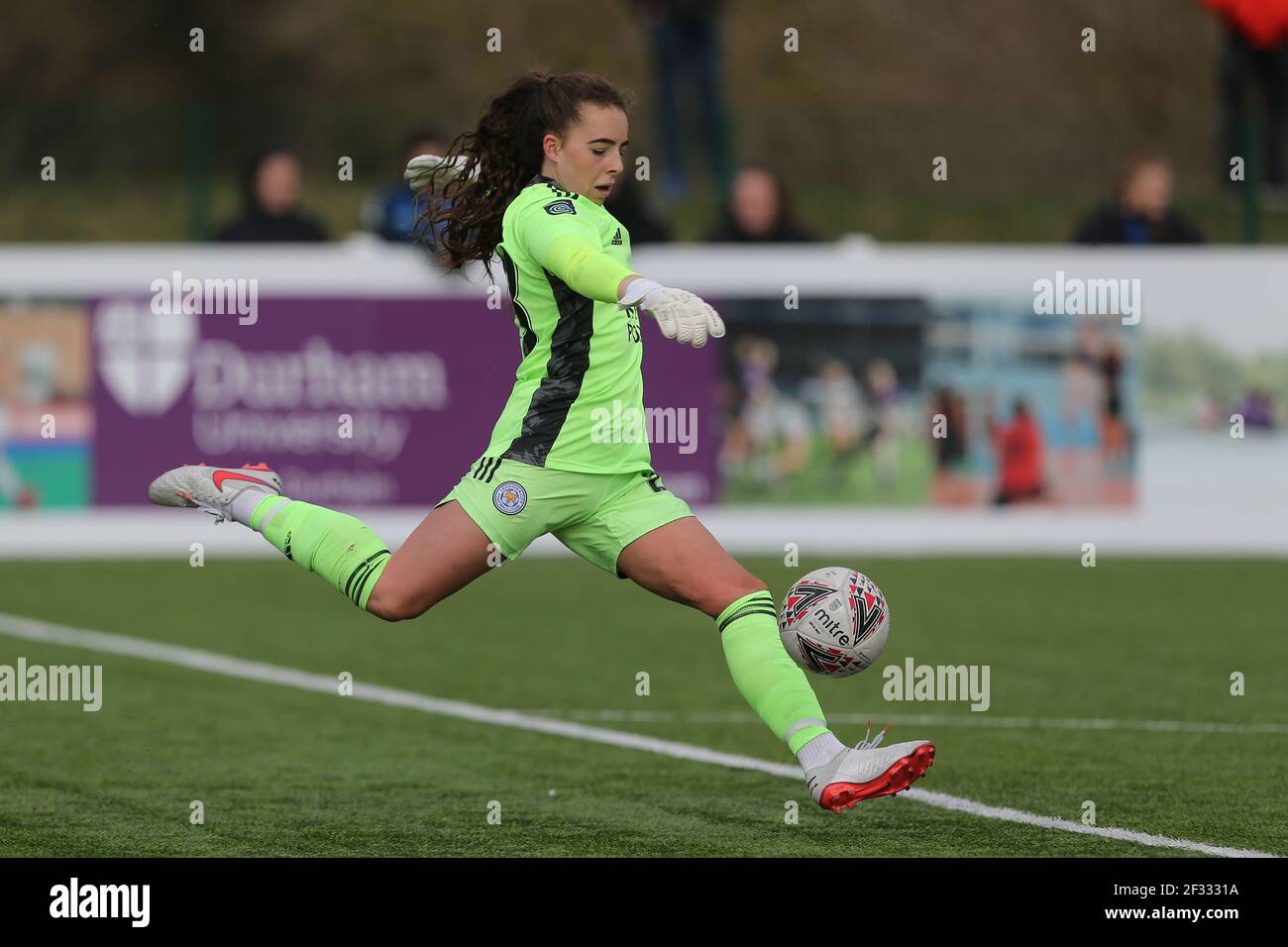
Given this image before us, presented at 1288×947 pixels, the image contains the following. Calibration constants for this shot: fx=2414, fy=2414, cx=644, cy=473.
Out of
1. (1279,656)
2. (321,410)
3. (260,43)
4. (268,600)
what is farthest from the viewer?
(260,43)

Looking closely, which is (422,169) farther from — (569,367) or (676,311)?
(676,311)

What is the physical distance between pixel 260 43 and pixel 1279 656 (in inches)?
912

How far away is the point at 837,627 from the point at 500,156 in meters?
1.74

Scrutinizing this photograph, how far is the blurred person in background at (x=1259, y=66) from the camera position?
1919cm

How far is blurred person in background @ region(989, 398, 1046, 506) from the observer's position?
16312 mm

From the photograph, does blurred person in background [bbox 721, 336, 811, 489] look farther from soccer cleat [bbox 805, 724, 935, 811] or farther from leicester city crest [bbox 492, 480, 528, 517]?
soccer cleat [bbox 805, 724, 935, 811]

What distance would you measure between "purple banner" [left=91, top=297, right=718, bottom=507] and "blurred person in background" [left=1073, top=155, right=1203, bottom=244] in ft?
9.61

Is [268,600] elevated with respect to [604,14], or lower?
lower

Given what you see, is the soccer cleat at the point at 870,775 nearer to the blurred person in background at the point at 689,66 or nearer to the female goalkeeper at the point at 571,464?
Result: the female goalkeeper at the point at 571,464

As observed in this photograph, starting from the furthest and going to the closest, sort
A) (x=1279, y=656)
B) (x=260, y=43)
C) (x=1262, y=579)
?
(x=260, y=43)
(x=1262, y=579)
(x=1279, y=656)

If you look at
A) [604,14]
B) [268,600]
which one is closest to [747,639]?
[268,600]

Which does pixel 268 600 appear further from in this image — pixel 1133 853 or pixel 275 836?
pixel 1133 853
